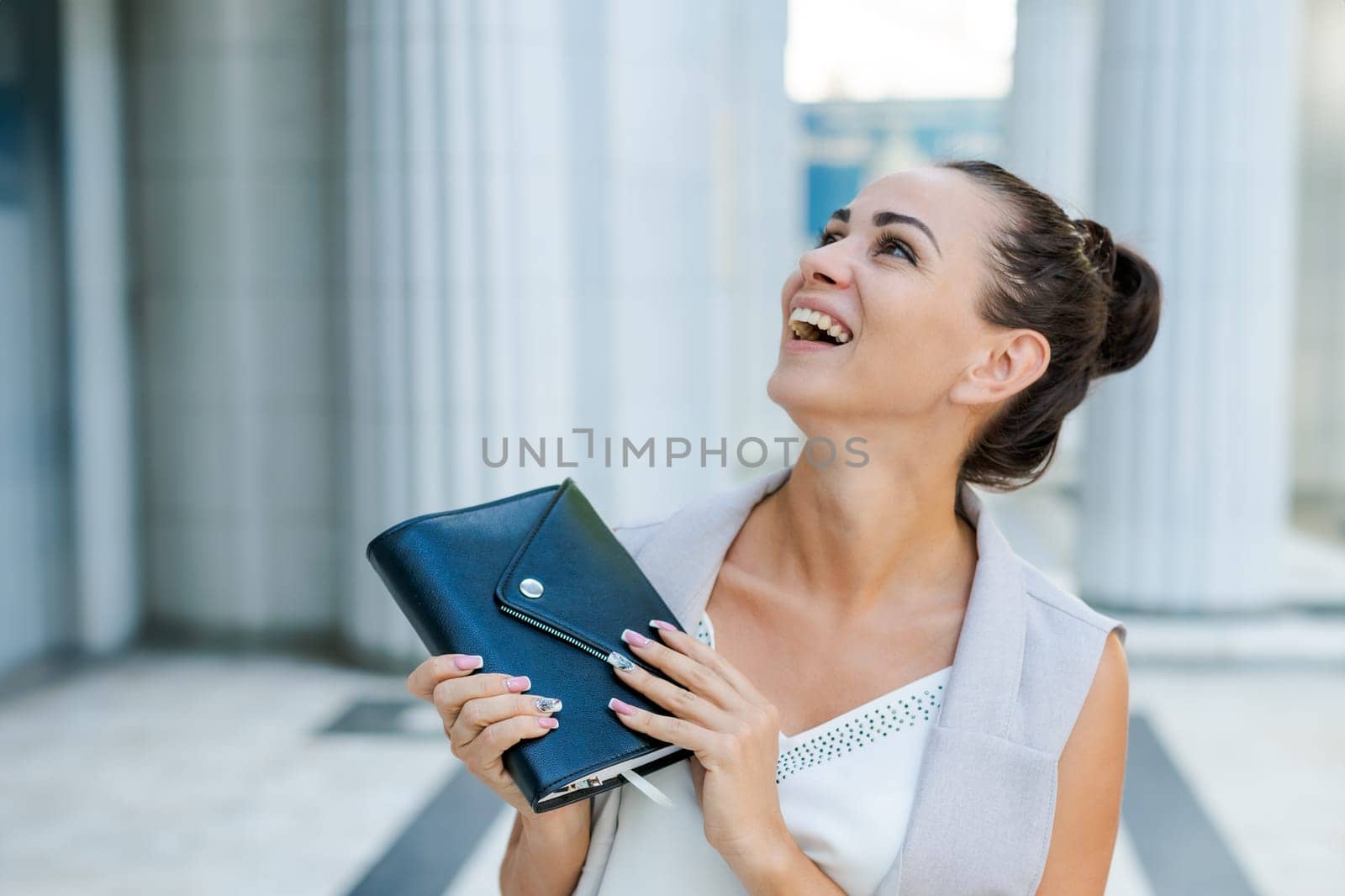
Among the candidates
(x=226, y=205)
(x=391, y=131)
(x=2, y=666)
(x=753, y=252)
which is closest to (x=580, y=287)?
(x=391, y=131)

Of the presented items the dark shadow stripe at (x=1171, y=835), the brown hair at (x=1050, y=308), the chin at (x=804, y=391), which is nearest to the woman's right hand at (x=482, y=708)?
the chin at (x=804, y=391)

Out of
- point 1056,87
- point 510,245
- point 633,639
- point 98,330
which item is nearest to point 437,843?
point 510,245

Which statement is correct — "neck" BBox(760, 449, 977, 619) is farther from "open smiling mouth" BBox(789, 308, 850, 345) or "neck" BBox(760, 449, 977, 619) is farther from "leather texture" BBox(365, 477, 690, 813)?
"leather texture" BBox(365, 477, 690, 813)

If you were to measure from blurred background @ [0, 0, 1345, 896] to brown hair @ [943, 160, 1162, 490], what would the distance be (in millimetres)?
3251

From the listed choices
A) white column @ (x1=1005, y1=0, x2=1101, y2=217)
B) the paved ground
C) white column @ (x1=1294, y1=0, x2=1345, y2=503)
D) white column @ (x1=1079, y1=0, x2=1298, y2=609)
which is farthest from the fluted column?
→ white column @ (x1=1005, y1=0, x2=1101, y2=217)

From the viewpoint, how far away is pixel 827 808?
1426mm

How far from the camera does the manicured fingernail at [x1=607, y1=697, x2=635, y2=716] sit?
1.28 metres

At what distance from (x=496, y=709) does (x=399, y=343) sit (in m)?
4.44

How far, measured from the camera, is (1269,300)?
20.3ft

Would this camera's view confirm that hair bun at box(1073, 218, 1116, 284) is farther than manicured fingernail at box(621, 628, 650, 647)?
Yes

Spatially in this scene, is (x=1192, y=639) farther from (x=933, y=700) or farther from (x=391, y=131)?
(x=933, y=700)

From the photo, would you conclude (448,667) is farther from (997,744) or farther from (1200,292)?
(1200,292)

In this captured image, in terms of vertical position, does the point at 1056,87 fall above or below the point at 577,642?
above

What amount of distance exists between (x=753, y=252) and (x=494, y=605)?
1285 centimetres
